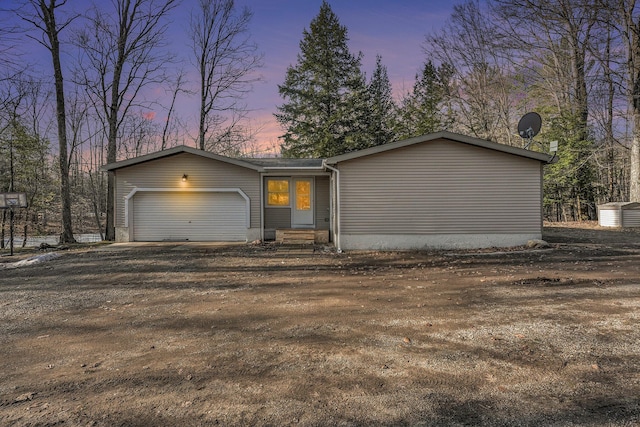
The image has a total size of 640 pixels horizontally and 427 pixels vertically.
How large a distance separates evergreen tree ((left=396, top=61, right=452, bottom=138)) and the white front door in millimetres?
13733

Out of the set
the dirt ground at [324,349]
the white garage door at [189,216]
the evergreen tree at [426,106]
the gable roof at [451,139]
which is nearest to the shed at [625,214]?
the gable roof at [451,139]

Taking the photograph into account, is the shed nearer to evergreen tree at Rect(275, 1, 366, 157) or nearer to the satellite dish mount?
the satellite dish mount

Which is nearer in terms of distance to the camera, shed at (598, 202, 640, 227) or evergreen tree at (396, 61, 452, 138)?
shed at (598, 202, 640, 227)

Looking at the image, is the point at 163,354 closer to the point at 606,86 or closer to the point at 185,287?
the point at 185,287

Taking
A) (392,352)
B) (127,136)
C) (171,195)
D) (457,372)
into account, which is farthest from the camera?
(127,136)

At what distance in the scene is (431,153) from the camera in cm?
1019

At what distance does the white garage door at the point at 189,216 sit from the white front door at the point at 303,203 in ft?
5.95

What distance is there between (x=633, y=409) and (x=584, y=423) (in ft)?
1.38

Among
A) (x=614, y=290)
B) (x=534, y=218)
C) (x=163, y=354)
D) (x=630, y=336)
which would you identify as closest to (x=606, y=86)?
(x=534, y=218)

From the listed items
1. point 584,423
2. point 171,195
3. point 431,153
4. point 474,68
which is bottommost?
point 584,423

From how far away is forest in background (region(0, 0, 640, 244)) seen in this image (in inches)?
573

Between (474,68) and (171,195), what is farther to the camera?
(474,68)

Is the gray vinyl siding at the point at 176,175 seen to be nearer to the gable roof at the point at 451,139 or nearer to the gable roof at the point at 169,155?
the gable roof at the point at 169,155

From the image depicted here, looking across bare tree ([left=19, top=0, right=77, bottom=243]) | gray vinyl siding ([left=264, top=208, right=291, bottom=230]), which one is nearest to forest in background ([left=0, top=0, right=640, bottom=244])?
bare tree ([left=19, top=0, right=77, bottom=243])
